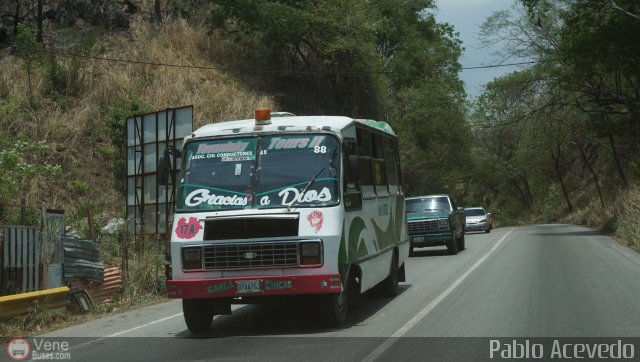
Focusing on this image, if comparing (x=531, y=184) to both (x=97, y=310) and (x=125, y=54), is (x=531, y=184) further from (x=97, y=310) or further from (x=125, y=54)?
(x=97, y=310)

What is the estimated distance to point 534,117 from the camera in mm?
36656

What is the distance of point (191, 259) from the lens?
30.6 feet

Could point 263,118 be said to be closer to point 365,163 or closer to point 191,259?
point 365,163

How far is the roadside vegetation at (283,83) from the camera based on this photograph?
28125mm

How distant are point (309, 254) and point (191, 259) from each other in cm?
150

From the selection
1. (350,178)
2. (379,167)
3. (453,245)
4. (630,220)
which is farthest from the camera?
(630,220)

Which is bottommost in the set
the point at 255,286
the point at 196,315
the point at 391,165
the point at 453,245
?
the point at 196,315

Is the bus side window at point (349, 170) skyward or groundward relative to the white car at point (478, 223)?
skyward

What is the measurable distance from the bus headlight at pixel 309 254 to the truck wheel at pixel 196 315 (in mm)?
1608

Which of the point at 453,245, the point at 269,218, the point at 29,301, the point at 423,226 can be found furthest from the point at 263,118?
the point at 453,245

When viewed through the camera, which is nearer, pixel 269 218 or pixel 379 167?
pixel 269 218

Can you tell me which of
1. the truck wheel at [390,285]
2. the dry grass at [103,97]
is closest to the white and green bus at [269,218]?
the truck wheel at [390,285]

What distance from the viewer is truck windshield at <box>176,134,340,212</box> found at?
9.48 metres

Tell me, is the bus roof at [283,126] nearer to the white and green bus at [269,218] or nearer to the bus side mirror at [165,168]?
the white and green bus at [269,218]
